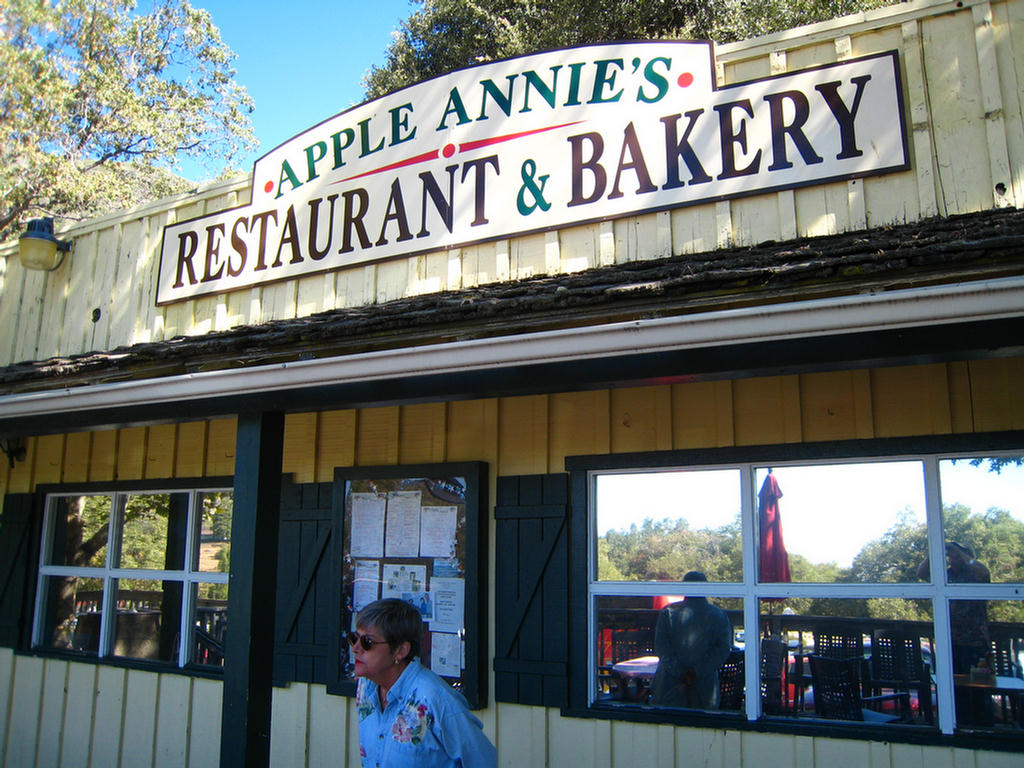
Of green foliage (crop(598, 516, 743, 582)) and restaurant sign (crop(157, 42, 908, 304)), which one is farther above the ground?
restaurant sign (crop(157, 42, 908, 304))

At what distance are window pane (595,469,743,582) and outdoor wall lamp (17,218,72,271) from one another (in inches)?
202

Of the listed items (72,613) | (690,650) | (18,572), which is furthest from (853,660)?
(18,572)

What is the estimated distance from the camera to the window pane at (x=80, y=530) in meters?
6.71

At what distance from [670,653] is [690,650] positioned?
0.11 m

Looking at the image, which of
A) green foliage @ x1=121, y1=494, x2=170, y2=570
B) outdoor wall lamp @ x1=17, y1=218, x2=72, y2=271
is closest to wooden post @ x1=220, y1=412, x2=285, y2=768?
green foliage @ x1=121, y1=494, x2=170, y2=570

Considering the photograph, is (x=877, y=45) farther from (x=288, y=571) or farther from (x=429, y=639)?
(x=288, y=571)

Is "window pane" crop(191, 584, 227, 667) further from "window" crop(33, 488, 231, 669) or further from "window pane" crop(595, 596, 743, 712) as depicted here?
"window pane" crop(595, 596, 743, 712)

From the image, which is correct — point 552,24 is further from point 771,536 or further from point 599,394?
point 771,536

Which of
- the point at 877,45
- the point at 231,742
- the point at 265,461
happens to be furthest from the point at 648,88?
the point at 231,742

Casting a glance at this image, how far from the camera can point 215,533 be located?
243 inches

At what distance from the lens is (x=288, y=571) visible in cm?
561

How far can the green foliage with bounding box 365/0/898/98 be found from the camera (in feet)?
45.8

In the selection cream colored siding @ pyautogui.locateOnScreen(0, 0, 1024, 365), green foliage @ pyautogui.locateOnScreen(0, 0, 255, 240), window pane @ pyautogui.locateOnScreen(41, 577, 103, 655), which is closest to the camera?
cream colored siding @ pyautogui.locateOnScreen(0, 0, 1024, 365)

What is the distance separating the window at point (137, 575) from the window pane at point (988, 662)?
4506 millimetres
